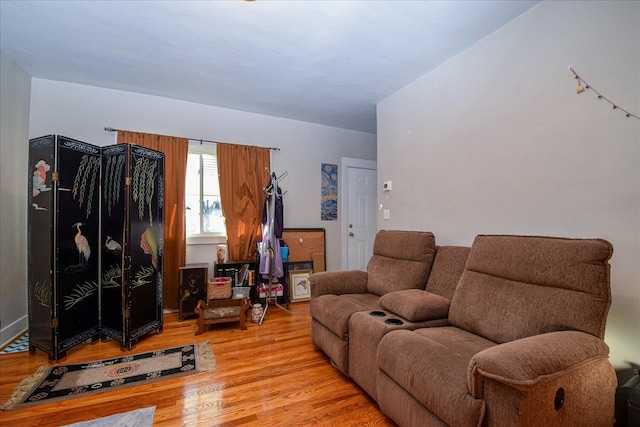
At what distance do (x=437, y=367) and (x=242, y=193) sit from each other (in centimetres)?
313

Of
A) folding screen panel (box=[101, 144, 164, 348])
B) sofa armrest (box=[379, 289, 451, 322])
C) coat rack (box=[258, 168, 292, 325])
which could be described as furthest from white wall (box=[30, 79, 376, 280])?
sofa armrest (box=[379, 289, 451, 322])

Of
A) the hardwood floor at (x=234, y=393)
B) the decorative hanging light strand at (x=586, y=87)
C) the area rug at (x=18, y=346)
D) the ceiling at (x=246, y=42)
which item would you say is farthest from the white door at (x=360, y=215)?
the area rug at (x=18, y=346)

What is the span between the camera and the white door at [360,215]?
4652 millimetres

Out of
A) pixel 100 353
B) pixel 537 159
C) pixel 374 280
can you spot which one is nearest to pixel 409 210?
pixel 374 280

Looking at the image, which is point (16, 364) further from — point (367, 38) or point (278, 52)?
point (367, 38)

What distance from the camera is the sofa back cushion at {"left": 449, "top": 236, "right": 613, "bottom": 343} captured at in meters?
1.29

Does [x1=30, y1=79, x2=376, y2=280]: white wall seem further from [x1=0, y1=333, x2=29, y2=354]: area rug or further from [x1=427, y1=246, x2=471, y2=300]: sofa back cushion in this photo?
[x1=427, y1=246, x2=471, y2=300]: sofa back cushion

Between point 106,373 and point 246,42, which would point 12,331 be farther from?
point 246,42

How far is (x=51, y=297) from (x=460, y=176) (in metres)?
3.49

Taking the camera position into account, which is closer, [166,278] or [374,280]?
[374,280]

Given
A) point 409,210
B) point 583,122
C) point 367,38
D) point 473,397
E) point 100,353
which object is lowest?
point 100,353

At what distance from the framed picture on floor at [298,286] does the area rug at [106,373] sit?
1627 millimetres

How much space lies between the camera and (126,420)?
162 cm

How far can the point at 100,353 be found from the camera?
8.04 ft
